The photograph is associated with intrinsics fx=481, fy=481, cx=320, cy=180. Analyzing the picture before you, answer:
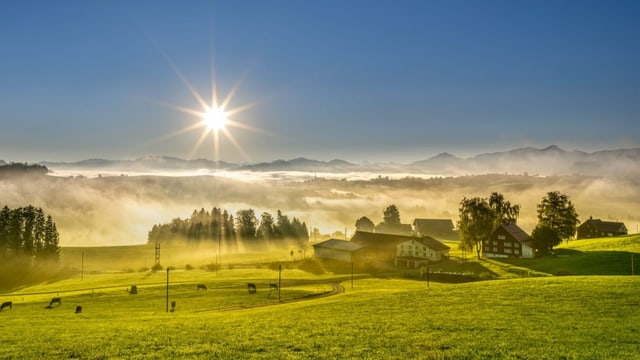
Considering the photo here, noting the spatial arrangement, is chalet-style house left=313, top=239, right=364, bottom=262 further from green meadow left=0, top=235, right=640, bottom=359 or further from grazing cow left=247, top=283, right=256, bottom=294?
green meadow left=0, top=235, right=640, bottom=359

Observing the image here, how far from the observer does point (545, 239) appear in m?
116

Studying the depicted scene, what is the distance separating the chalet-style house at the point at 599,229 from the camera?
175 m

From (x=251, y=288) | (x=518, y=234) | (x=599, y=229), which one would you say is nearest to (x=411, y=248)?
(x=518, y=234)

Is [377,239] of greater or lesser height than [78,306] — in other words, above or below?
above

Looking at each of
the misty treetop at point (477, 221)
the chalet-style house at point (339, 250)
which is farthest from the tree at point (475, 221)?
the chalet-style house at point (339, 250)

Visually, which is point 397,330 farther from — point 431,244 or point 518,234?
point 431,244

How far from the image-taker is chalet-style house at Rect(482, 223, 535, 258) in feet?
387

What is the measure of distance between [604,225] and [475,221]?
86.0 m

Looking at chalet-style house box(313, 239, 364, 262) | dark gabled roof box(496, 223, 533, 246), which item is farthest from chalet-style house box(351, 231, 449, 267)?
dark gabled roof box(496, 223, 533, 246)

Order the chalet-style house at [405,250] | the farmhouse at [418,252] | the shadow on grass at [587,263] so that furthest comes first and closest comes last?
the chalet-style house at [405,250]
the farmhouse at [418,252]
the shadow on grass at [587,263]

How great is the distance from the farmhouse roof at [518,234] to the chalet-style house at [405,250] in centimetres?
1921

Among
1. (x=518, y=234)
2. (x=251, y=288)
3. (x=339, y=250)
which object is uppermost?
(x=518, y=234)

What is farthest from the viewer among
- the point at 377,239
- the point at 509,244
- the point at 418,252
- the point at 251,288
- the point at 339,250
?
the point at 377,239

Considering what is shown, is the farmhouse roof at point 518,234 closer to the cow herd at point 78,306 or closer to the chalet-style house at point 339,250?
the chalet-style house at point 339,250
